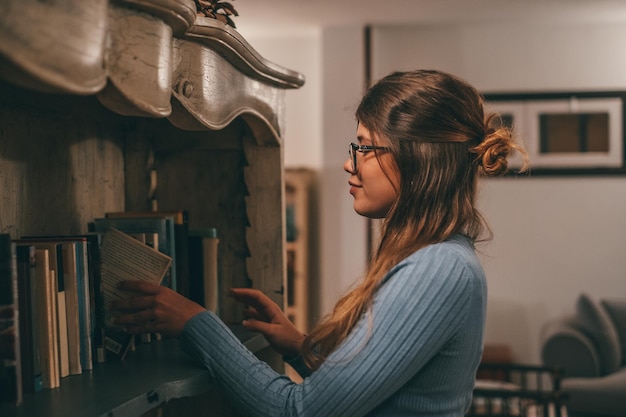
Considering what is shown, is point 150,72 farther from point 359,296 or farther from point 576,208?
point 576,208

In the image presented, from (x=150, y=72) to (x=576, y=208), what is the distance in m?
4.64

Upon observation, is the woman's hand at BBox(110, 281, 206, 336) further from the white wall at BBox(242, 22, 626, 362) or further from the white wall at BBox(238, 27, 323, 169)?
the white wall at BBox(238, 27, 323, 169)

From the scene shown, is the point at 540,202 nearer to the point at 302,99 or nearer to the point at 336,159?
the point at 336,159

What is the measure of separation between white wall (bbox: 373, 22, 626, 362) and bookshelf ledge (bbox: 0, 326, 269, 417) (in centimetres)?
409

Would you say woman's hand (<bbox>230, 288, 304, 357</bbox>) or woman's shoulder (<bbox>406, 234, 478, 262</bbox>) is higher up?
woman's shoulder (<bbox>406, 234, 478, 262</bbox>)

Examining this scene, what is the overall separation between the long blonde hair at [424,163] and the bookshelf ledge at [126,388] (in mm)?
209

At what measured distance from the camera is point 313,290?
5.27m

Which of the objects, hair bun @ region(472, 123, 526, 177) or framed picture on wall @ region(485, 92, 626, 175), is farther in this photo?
framed picture on wall @ region(485, 92, 626, 175)

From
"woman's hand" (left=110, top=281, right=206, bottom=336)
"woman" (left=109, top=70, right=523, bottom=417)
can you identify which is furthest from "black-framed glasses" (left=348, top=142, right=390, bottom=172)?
"woman's hand" (left=110, top=281, right=206, bottom=336)

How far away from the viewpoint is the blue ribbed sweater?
1.06 meters

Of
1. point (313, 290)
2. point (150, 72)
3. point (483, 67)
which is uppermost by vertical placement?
point (483, 67)

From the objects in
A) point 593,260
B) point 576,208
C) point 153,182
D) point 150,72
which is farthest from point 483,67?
point 150,72

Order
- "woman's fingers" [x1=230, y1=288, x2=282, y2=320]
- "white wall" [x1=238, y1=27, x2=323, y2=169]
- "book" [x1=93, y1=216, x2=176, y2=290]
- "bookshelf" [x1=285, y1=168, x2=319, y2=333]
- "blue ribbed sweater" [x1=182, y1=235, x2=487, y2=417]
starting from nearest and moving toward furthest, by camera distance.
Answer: "blue ribbed sweater" [x1=182, y1=235, x2=487, y2=417]
"book" [x1=93, y1=216, x2=176, y2=290]
"woman's fingers" [x1=230, y1=288, x2=282, y2=320]
"bookshelf" [x1=285, y1=168, x2=319, y2=333]
"white wall" [x1=238, y1=27, x2=323, y2=169]

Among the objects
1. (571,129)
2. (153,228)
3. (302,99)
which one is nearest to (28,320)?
(153,228)
